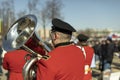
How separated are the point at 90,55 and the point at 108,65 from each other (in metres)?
6.92

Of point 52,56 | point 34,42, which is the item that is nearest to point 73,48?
point 52,56

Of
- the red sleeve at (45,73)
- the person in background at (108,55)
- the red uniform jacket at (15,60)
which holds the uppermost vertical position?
the red sleeve at (45,73)

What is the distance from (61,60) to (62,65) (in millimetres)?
50

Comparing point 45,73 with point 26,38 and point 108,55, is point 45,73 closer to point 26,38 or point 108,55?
point 26,38

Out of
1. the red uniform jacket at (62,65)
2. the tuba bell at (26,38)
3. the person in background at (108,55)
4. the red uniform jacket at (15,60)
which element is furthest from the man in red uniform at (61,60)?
the person in background at (108,55)

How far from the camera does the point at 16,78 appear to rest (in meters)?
7.14

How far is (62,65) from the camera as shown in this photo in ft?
12.4

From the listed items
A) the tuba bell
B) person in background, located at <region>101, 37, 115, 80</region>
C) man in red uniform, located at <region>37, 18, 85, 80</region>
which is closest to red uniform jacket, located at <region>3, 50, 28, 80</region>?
the tuba bell

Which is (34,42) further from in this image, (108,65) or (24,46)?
(108,65)

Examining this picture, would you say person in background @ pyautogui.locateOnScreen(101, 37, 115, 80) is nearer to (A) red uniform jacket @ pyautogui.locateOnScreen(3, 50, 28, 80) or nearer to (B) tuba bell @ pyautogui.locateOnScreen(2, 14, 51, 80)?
(A) red uniform jacket @ pyautogui.locateOnScreen(3, 50, 28, 80)

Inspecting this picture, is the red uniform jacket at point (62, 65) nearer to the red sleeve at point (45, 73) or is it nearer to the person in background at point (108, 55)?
the red sleeve at point (45, 73)

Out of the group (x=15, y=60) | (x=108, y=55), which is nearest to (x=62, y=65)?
(x=15, y=60)

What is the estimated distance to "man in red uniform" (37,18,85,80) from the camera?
3670mm

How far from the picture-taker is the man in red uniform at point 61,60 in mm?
3670
